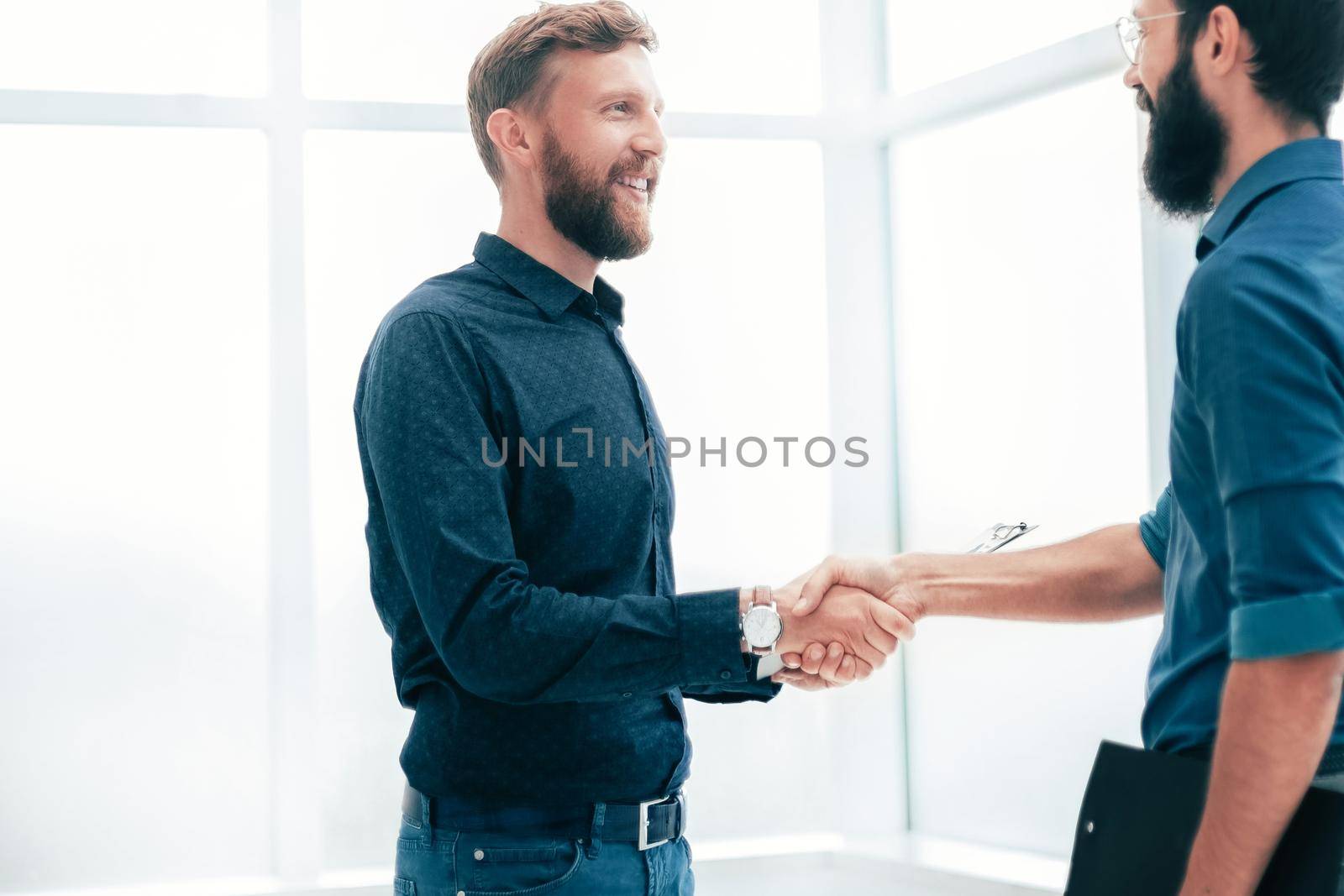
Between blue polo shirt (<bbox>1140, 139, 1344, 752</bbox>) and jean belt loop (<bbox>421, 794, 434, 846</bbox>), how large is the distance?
93cm

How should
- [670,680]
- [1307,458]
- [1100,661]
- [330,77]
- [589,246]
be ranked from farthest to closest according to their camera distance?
[330,77] < [1100,661] < [589,246] < [670,680] < [1307,458]

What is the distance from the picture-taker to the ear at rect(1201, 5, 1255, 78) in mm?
1158

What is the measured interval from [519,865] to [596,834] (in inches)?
4.1

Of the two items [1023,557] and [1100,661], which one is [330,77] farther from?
[1100,661]

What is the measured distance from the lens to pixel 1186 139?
3.98 ft

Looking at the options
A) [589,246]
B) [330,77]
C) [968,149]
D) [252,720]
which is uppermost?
[330,77]

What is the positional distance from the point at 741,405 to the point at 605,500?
1348 millimetres

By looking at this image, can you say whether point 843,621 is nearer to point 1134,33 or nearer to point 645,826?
point 645,826

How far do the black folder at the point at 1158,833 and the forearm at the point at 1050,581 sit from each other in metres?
0.49

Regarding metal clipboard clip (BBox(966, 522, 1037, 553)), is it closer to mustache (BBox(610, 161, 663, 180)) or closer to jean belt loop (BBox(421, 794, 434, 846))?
mustache (BBox(610, 161, 663, 180))

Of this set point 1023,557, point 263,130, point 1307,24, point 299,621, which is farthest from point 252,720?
point 1307,24

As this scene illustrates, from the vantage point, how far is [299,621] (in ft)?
8.59

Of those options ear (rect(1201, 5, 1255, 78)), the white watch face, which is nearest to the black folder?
the white watch face

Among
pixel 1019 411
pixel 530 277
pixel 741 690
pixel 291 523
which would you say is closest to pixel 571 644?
pixel 741 690
